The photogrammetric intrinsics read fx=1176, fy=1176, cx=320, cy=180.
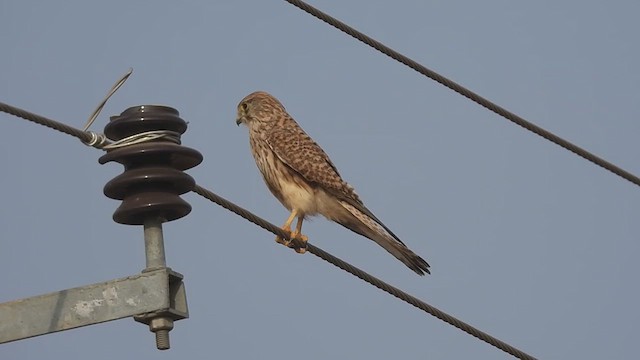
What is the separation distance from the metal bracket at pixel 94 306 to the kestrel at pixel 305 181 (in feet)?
11.7

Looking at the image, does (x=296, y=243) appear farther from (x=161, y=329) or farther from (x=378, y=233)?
(x=161, y=329)

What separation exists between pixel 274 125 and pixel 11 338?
4718mm

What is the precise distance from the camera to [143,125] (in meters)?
4.14

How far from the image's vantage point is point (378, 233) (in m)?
7.34

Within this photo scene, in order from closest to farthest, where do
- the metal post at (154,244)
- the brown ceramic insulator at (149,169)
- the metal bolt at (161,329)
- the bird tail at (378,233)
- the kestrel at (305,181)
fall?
1. the metal bolt at (161,329)
2. the metal post at (154,244)
3. the brown ceramic insulator at (149,169)
4. the bird tail at (378,233)
5. the kestrel at (305,181)

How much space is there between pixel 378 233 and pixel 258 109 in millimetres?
1683

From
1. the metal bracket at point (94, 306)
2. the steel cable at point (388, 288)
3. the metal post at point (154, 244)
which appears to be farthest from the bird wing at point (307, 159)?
the metal bracket at point (94, 306)

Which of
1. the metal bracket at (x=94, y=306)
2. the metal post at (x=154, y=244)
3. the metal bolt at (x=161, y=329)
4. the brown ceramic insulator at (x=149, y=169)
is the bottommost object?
the metal bolt at (x=161, y=329)

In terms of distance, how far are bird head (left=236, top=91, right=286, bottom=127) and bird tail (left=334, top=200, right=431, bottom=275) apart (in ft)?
3.67

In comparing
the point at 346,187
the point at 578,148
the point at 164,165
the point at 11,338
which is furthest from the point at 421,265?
the point at 11,338

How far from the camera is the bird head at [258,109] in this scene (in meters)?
8.47

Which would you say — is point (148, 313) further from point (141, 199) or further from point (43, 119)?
point (43, 119)

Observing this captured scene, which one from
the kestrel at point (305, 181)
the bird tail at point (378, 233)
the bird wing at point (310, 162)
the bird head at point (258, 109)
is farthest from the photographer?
the bird head at point (258, 109)

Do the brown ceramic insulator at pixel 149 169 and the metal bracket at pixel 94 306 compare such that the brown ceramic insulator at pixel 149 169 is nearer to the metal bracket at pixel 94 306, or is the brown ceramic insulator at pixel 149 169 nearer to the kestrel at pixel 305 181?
the metal bracket at pixel 94 306
